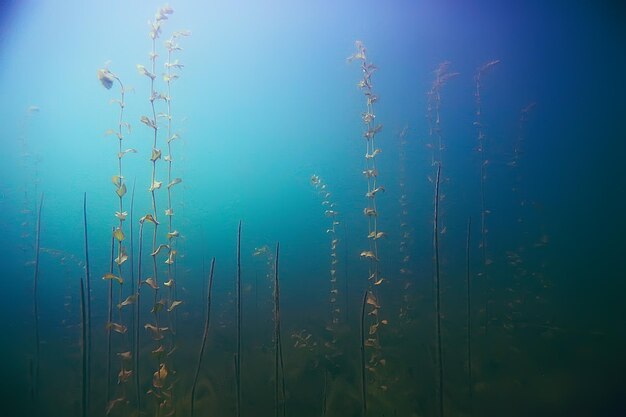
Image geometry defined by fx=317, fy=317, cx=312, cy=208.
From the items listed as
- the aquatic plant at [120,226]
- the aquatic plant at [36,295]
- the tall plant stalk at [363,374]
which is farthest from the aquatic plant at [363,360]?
the aquatic plant at [36,295]

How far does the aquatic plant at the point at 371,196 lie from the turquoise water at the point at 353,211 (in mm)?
14

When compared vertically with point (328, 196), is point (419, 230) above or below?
below

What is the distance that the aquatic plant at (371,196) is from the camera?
1923mm

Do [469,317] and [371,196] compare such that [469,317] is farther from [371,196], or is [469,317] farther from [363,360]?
[371,196]

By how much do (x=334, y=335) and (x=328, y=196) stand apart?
0.86 metres

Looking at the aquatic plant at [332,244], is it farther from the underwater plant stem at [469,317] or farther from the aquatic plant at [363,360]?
the underwater plant stem at [469,317]

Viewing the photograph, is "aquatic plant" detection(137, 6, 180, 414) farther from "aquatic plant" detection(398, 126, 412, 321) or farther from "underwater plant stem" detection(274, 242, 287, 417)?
"aquatic plant" detection(398, 126, 412, 321)

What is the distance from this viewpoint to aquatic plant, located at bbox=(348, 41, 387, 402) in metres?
1.92

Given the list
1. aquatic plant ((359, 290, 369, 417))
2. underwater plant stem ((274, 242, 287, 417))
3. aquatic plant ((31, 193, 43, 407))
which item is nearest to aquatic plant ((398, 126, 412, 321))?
aquatic plant ((359, 290, 369, 417))

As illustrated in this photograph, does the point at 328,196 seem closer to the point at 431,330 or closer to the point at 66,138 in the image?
the point at 431,330

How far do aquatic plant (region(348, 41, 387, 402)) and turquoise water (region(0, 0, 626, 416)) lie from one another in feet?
0.05

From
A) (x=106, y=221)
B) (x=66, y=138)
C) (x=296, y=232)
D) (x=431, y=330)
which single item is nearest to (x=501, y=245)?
(x=431, y=330)

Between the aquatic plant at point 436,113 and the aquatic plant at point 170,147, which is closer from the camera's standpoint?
the aquatic plant at point 170,147

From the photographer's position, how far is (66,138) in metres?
2.01
